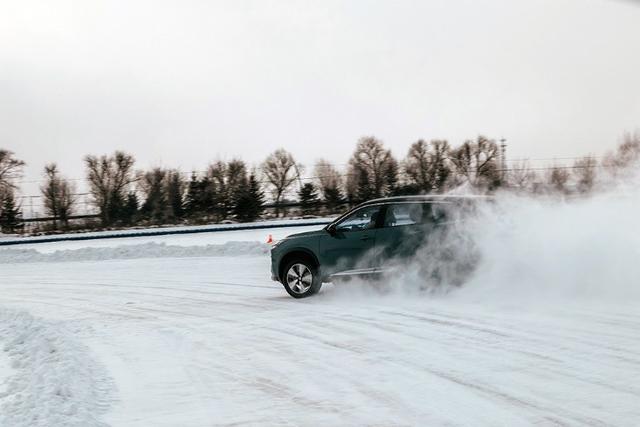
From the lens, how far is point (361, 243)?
12031 mm

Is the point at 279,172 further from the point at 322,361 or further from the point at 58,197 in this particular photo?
the point at 322,361

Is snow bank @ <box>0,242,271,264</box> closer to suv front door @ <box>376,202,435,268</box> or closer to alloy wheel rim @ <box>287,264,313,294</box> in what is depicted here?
alloy wheel rim @ <box>287,264,313,294</box>

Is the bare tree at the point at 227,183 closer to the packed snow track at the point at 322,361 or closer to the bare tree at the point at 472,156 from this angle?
the bare tree at the point at 472,156

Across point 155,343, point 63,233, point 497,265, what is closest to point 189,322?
point 155,343

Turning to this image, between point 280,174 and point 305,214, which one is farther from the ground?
point 280,174

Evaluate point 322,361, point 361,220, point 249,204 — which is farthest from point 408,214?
point 249,204

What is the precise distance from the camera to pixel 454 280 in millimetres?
11508

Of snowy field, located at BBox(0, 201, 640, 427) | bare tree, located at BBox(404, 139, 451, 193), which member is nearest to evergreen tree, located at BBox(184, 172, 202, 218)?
bare tree, located at BBox(404, 139, 451, 193)

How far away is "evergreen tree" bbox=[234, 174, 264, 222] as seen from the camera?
60.2m

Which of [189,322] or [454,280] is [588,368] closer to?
[454,280]

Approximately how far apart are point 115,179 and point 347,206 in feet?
81.3

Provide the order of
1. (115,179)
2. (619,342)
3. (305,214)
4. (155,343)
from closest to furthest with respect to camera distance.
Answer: (619,342)
(155,343)
(305,214)
(115,179)

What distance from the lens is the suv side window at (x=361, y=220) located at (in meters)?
12.1

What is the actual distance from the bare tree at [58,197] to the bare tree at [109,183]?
90.3 inches
